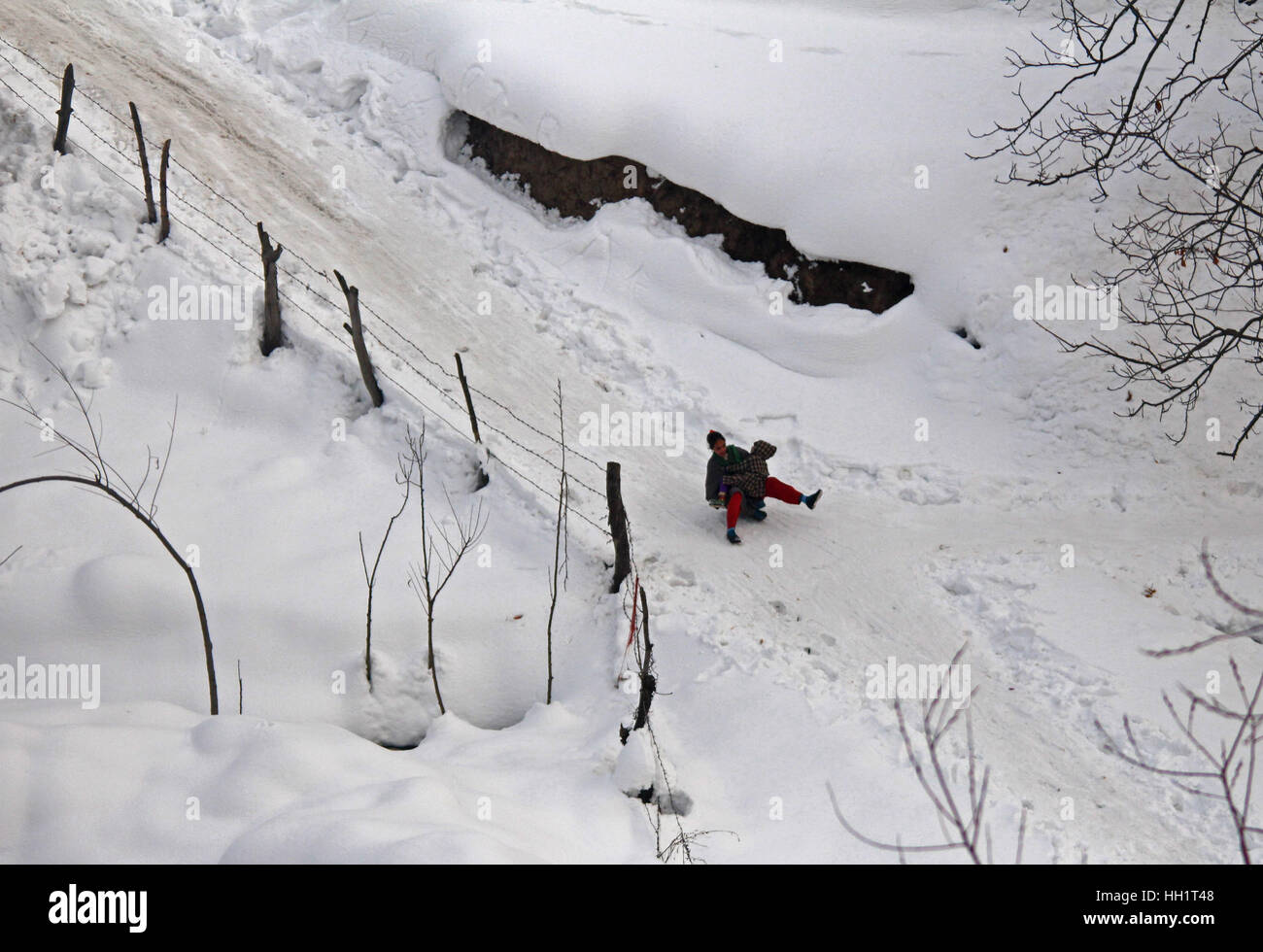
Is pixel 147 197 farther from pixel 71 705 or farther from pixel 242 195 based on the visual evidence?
pixel 71 705

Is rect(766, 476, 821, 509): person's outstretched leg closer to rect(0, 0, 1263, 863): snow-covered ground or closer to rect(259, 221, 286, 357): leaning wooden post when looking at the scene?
rect(0, 0, 1263, 863): snow-covered ground

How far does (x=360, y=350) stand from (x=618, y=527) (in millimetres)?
4174

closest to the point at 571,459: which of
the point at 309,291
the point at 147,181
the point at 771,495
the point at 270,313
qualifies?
the point at 771,495

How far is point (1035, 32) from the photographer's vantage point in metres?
15.1

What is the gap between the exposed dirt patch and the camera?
1355 cm

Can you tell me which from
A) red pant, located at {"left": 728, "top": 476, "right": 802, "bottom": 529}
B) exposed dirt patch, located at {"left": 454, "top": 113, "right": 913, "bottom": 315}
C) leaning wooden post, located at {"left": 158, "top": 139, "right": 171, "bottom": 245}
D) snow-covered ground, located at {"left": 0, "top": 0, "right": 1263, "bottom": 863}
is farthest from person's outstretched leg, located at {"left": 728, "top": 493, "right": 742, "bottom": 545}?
leaning wooden post, located at {"left": 158, "top": 139, "right": 171, "bottom": 245}

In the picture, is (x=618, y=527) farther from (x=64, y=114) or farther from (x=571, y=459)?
(x=64, y=114)

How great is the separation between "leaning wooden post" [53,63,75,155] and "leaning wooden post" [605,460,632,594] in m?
10.0

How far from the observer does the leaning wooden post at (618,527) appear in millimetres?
9961

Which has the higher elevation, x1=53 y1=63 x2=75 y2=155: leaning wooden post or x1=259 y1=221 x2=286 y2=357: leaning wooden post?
x1=53 y1=63 x2=75 y2=155: leaning wooden post

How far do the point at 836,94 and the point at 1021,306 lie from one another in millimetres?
4598

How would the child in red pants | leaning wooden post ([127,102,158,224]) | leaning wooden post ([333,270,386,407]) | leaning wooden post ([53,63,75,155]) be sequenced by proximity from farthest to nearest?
leaning wooden post ([53,63,75,155]), leaning wooden post ([127,102,158,224]), leaning wooden post ([333,270,386,407]), the child in red pants

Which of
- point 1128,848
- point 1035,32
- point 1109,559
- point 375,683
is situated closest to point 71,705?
point 375,683

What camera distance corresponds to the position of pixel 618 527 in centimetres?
1017
